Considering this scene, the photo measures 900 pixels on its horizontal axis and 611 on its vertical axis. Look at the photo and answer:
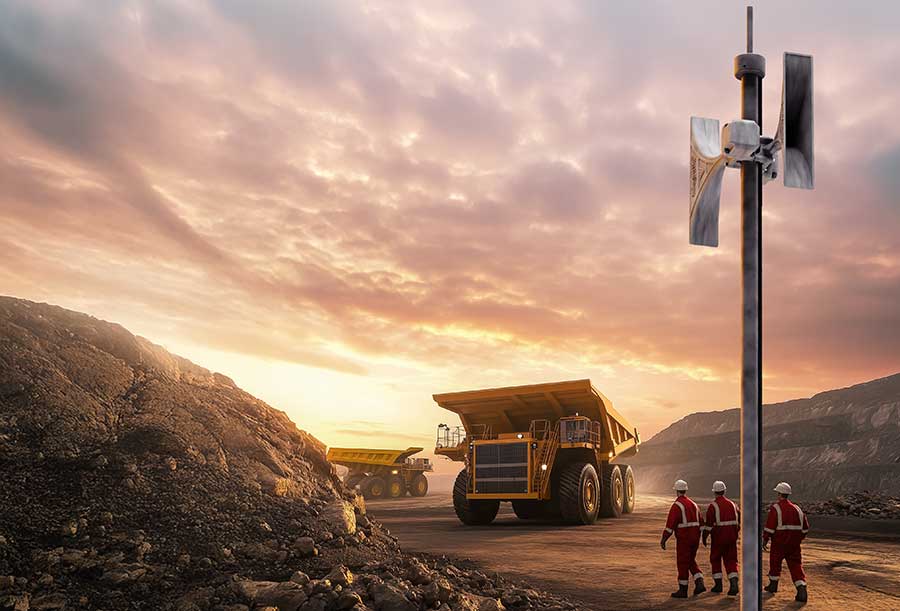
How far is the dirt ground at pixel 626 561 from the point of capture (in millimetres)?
9125

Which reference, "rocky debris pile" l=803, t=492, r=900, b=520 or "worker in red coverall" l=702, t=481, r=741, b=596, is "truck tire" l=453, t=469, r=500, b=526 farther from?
"rocky debris pile" l=803, t=492, r=900, b=520

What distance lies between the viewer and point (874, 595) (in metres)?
9.69

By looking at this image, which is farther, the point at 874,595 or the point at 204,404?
the point at 204,404

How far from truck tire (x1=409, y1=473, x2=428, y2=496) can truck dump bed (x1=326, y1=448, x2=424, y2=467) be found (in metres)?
1.41

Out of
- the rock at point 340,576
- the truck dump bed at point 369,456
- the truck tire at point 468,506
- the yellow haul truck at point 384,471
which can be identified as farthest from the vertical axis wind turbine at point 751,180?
the truck dump bed at point 369,456

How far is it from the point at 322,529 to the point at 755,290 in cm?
665

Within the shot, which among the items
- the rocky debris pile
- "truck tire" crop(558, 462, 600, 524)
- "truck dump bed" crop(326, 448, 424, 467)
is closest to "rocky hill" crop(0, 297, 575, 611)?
"truck tire" crop(558, 462, 600, 524)

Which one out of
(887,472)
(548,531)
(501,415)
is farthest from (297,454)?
(887,472)

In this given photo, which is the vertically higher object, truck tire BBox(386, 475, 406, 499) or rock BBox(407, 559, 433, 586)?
rock BBox(407, 559, 433, 586)

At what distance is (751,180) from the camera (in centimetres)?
454

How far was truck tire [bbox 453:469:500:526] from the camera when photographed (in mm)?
19062

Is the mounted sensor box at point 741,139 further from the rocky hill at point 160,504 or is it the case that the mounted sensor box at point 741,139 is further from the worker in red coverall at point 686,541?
the worker in red coverall at point 686,541

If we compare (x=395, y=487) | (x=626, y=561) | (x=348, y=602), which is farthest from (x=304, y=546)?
(x=395, y=487)

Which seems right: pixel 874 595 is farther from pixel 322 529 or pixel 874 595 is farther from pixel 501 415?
pixel 501 415
